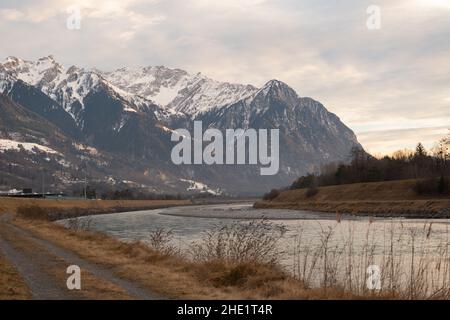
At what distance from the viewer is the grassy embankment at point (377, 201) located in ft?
411

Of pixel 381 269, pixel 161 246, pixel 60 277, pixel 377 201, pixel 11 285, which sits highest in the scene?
pixel 377 201

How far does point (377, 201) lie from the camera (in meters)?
149

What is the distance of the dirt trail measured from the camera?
1962 cm

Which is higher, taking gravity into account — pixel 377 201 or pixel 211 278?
pixel 377 201

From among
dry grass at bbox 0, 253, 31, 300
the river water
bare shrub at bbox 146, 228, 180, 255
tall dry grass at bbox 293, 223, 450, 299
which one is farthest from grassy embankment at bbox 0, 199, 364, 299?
the river water

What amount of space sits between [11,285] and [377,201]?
450 feet

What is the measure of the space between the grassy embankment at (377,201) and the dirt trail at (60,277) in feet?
310

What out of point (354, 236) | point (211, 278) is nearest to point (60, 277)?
point (211, 278)

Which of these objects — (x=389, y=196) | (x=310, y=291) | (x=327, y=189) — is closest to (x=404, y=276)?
(x=310, y=291)

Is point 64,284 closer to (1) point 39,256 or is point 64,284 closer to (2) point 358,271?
(1) point 39,256

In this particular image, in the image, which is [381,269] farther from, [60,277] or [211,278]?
[60,277]

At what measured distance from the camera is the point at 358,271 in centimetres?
2883

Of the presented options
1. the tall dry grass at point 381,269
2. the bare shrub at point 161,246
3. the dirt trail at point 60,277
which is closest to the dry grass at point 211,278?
the dirt trail at point 60,277

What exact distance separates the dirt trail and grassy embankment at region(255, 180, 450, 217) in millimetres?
94393
